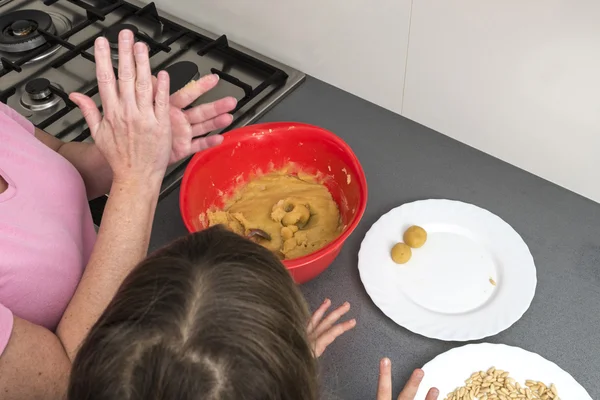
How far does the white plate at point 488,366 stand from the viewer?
0.83 meters

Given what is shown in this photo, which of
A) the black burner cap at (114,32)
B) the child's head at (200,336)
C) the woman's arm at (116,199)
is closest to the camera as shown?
the child's head at (200,336)

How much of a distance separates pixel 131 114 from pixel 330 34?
53 cm

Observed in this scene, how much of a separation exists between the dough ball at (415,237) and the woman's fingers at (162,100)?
17.4 inches

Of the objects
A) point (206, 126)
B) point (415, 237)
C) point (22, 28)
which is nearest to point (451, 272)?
point (415, 237)

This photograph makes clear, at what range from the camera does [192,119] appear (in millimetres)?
914

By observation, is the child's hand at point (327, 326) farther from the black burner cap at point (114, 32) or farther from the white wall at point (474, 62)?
the black burner cap at point (114, 32)

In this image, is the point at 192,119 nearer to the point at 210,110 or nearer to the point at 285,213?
the point at 210,110

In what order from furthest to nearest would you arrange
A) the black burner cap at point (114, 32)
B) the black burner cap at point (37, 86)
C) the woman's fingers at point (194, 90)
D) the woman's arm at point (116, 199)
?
the black burner cap at point (114, 32) < the black burner cap at point (37, 86) < the woman's fingers at point (194, 90) < the woman's arm at point (116, 199)

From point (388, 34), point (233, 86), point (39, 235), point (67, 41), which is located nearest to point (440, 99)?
point (388, 34)

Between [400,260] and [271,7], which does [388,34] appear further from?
[400,260]

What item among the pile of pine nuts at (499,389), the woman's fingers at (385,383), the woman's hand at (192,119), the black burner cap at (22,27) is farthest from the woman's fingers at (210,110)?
the black burner cap at (22,27)

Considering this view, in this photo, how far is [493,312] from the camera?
899 mm

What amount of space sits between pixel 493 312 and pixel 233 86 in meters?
0.72

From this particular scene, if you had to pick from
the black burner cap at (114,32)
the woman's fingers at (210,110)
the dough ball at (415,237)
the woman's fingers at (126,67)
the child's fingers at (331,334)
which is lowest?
the child's fingers at (331,334)
